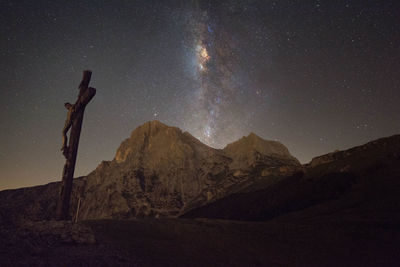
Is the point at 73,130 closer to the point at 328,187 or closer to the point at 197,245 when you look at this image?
the point at 197,245

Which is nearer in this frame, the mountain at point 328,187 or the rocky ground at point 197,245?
the rocky ground at point 197,245

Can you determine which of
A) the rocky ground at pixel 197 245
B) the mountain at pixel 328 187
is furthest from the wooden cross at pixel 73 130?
the mountain at pixel 328 187

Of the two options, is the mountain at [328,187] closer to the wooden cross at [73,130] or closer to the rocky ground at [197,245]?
the rocky ground at [197,245]

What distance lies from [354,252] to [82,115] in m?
13.6

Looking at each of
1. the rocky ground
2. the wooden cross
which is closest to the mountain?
the rocky ground

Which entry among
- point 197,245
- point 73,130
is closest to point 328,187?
point 197,245

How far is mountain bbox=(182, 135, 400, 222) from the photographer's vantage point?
180ft

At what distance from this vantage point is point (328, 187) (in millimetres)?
79438

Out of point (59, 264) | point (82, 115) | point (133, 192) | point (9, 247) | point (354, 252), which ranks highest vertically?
point (133, 192)

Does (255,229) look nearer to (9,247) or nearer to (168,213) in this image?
(9,247)

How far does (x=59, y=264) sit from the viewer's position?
19.5ft

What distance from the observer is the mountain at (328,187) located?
180ft

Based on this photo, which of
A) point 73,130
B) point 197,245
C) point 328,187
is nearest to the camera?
point 197,245

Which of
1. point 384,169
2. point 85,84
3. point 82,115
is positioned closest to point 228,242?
point 82,115
